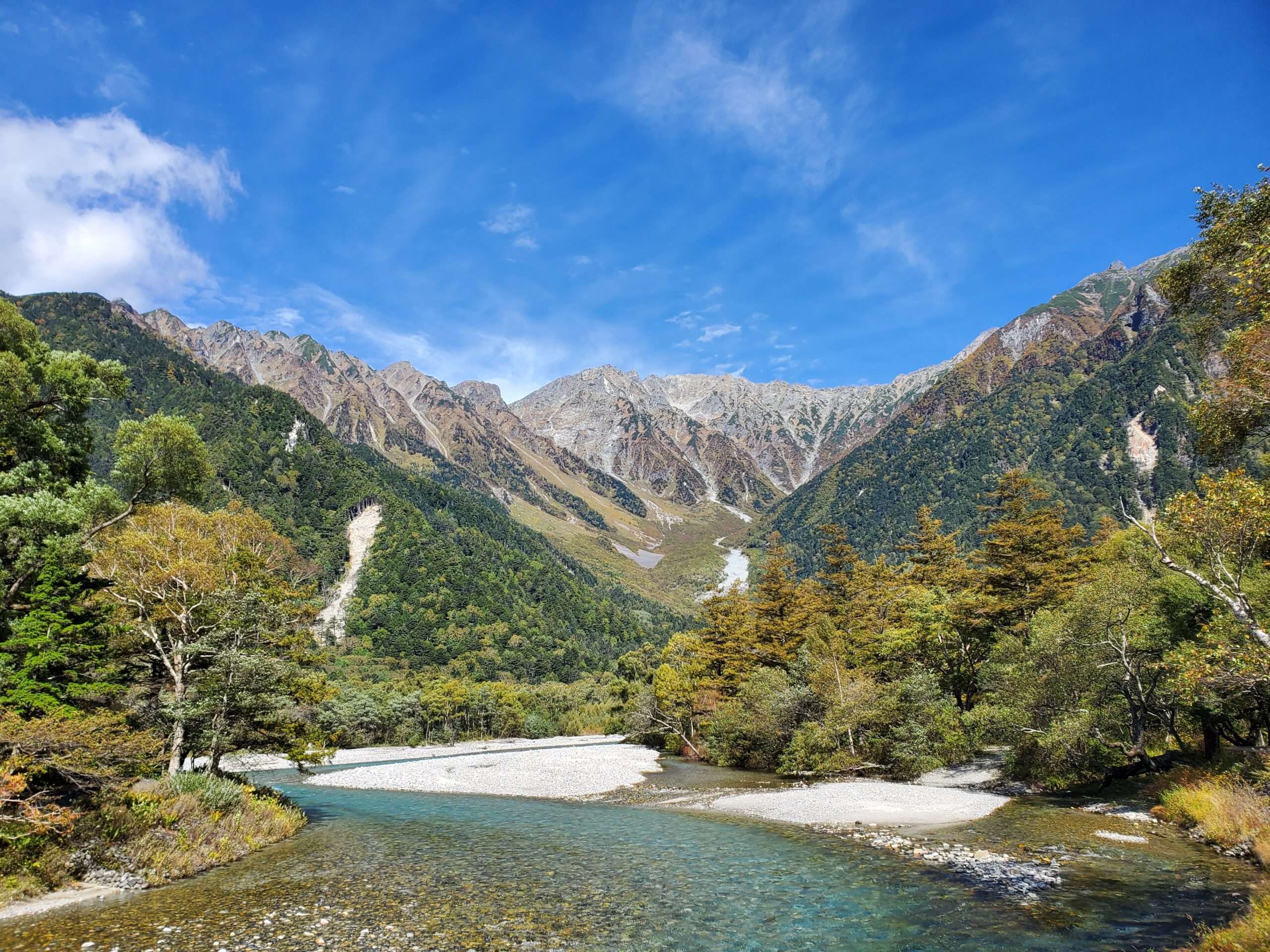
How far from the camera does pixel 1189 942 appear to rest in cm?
1130

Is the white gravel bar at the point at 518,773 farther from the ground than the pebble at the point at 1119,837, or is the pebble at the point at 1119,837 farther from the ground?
the pebble at the point at 1119,837

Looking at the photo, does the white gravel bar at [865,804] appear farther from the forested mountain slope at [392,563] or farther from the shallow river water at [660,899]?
the forested mountain slope at [392,563]

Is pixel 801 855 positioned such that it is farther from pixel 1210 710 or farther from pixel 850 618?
pixel 850 618

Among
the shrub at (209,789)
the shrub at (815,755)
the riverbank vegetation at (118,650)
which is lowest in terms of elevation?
the shrub at (815,755)

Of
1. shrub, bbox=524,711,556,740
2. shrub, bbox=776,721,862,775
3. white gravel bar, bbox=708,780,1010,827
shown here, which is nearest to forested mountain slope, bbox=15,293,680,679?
shrub, bbox=524,711,556,740

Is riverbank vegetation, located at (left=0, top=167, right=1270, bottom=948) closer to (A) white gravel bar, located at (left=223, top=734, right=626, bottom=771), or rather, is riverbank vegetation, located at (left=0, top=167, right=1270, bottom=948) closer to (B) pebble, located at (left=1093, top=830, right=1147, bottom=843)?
(B) pebble, located at (left=1093, top=830, right=1147, bottom=843)

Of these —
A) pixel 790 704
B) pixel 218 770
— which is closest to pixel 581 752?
pixel 790 704

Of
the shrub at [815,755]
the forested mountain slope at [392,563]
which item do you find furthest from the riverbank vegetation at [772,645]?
the forested mountain slope at [392,563]

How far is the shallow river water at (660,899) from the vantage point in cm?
1288

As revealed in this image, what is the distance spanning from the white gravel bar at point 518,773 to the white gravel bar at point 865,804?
13.2 m

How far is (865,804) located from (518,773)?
110ft

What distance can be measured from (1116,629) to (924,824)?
12712mm

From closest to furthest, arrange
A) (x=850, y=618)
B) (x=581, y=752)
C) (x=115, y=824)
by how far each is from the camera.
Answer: (x=115, y=824)
(x=850, y=618)
(x=581, y=752)

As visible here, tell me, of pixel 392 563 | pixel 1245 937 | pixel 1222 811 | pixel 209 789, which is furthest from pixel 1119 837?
pixel 392 563
